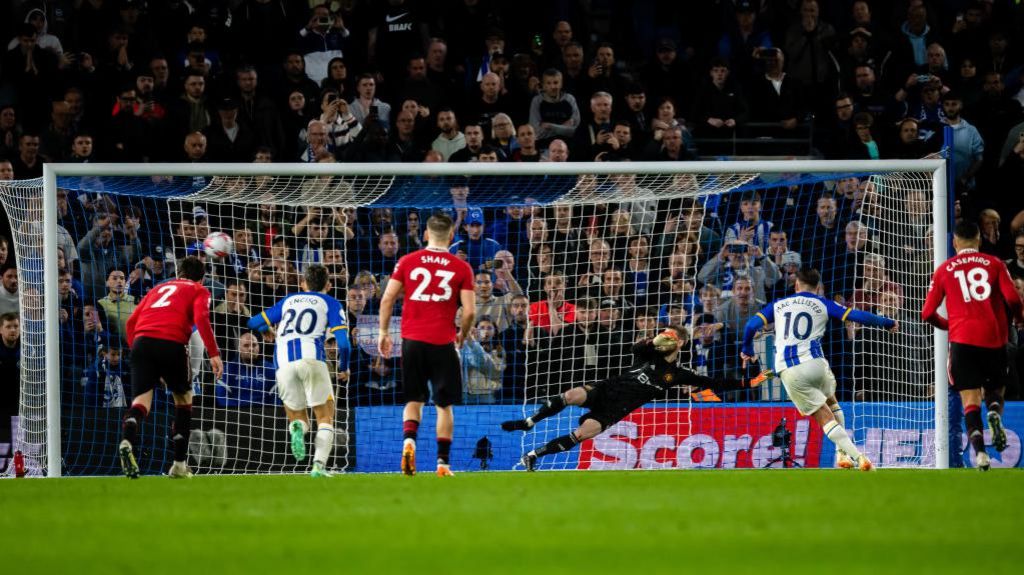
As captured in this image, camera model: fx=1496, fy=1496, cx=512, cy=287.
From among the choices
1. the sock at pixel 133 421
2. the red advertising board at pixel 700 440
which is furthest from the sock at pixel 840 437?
the sock at pixel 133 421

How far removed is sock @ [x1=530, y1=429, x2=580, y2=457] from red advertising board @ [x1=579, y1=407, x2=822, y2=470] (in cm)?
107

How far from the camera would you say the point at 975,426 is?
12.2 metres

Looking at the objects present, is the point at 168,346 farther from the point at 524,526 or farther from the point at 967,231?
the point at 967,231

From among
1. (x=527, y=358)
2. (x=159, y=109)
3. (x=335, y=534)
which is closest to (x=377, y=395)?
(x=527, y=358)

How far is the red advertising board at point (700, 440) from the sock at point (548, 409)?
1323mm

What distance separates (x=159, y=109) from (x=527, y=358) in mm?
5154

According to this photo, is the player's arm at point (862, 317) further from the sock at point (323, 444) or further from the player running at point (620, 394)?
the sock at point (323, 444)

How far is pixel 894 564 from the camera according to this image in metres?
5.99

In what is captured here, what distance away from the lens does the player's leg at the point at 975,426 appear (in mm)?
12078

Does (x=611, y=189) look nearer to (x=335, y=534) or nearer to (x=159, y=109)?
(x=159, y=109)

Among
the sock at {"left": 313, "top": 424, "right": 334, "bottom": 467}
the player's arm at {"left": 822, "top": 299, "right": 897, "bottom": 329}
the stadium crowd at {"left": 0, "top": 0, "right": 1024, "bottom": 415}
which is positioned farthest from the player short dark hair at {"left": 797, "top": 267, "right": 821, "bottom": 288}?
the sock at {"left": 313, "top": 424, "right": 334, "bottom": 467}

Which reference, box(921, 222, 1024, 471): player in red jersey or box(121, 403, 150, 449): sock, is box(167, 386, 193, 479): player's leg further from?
box(921, 222, 1024, 471): player in red jersey

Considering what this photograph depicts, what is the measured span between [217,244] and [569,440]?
3.96 metres

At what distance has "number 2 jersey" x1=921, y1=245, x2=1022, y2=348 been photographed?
12227mm
